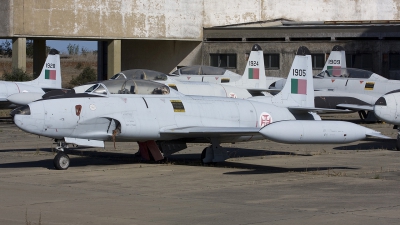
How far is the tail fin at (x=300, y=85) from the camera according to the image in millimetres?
17250

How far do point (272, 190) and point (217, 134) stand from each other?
3125mm

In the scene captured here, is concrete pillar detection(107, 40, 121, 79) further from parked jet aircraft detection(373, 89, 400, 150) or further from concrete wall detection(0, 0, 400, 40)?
parked jet aircraft detection(373, 89, 400, 150)

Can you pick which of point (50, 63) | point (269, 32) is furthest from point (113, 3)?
point (50, 63)

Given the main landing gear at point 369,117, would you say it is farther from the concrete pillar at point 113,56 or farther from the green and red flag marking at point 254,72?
the concrete pillar at point 113,56

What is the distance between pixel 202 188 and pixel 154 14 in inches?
1329

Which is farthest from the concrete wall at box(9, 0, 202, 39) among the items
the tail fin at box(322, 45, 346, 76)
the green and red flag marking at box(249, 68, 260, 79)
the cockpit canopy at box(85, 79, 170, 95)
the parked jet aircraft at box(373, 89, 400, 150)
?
the cockpit canopy at box(85, 79, 170, 95)

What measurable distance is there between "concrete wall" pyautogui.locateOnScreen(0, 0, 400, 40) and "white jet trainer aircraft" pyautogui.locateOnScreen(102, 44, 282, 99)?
40.2 feet

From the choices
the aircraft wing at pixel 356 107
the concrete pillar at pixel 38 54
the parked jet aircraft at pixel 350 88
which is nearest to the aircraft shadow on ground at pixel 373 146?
the aircraft wing at pixel 356 107

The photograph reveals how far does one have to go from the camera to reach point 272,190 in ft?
37.3

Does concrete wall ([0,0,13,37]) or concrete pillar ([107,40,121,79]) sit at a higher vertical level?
concrete wall ([0,0,13,37])

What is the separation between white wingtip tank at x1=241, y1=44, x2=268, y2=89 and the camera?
28.9 m

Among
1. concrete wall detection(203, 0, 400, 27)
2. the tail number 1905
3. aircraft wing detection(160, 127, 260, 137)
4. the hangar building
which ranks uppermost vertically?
concrete wall detection(203, 0, 400, 27)

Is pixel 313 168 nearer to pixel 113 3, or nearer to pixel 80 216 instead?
pixel 80 216

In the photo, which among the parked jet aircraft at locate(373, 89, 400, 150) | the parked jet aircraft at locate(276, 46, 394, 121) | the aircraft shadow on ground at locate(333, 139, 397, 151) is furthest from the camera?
the parked jet aircraft at locate(276, 46, 394, 121)
